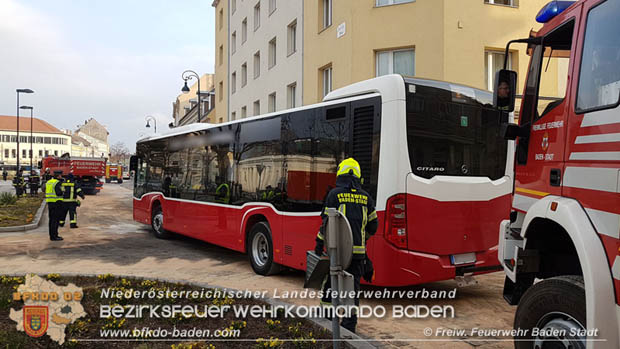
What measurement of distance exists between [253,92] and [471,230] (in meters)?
21.0

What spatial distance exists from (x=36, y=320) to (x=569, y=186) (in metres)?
4.55

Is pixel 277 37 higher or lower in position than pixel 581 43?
higher

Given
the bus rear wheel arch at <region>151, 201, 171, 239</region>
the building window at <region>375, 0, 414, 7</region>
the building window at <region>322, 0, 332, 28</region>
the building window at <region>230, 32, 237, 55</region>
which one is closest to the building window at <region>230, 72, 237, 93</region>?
the building window at <region>230, 32, 237, 55</region>

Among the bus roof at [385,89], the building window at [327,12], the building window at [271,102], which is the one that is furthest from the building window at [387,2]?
the building window at [271,102]

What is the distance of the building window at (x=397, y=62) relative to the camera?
14133 millimetres

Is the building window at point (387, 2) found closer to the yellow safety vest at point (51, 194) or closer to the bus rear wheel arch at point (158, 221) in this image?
the bus rear wheel arch at point (158, 221)

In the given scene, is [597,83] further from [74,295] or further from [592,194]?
[74,295]

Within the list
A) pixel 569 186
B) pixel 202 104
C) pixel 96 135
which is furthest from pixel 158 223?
pixel 96 135

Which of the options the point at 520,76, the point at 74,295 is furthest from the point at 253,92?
the point at 74,295

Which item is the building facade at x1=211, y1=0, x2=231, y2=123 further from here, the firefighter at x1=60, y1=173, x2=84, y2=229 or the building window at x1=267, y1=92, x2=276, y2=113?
the firefighter at x1=60, y1=173, x2=84, y2=229

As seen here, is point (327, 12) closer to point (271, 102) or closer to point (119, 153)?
point (271, 102)

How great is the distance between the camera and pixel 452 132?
6078 millimetres

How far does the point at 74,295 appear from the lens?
4484 millimetres

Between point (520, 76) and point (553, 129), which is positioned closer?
point (553, 129)
